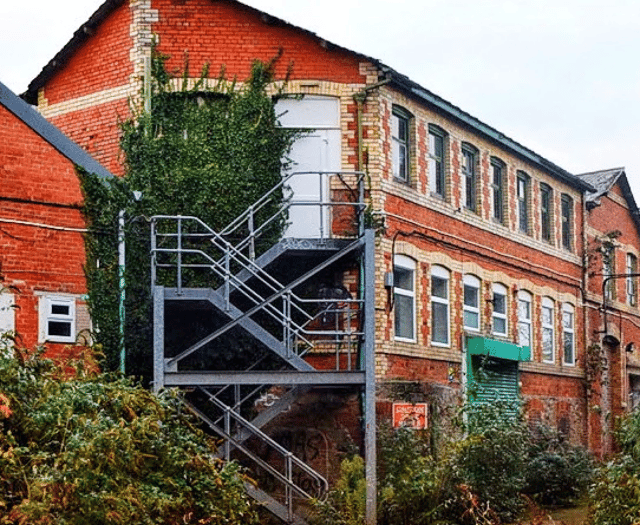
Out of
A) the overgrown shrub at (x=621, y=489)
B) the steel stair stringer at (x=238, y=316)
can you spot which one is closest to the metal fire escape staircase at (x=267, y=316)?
the steel stair stringer at (x=238, y=316)

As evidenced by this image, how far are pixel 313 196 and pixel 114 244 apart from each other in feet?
12.5

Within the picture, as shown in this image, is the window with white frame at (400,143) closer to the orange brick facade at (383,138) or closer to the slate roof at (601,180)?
the orange brick facade at (383,138)

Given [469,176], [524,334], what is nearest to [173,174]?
[469,176]

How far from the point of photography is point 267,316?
2155 cm

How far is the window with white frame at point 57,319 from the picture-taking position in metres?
19.6

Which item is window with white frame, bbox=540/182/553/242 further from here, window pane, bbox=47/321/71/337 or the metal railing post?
window pane, bbox=47/321/71/337

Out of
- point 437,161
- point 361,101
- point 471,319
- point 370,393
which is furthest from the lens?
point 471,319

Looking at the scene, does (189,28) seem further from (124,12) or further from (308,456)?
(308,456)

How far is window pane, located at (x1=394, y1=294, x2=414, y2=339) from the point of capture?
23.4 m

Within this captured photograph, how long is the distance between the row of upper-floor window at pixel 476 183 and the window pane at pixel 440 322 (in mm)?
2269

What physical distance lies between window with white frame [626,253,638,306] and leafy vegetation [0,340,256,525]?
23.8 m

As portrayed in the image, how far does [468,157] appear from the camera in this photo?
87.9ft

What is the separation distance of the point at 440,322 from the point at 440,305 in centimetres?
34

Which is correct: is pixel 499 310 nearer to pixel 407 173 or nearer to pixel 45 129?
pixel 407 173
